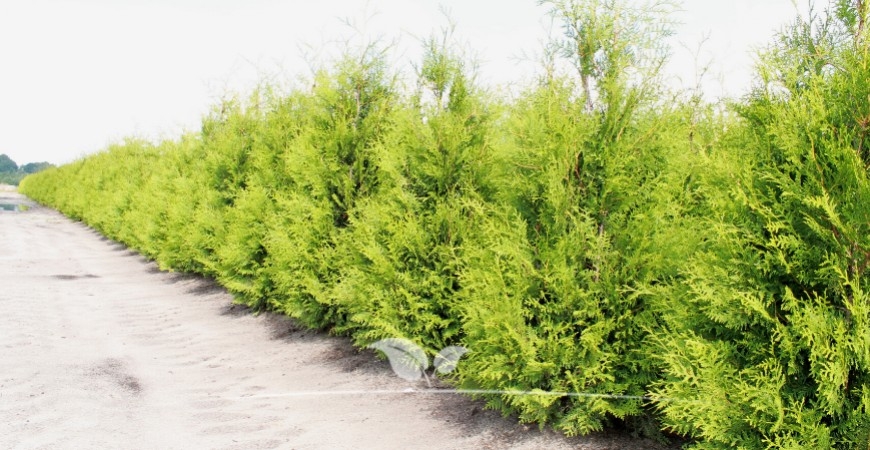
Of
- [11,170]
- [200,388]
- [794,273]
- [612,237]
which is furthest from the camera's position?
[11,170]

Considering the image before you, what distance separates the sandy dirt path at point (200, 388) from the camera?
6262 mm

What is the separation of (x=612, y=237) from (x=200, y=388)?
573 centimetres

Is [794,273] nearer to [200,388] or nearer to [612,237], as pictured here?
[612,237]

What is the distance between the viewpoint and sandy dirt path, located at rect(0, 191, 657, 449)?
6.26m

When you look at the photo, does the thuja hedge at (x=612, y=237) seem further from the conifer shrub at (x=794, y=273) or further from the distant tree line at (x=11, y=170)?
the distant tree line at (x=11, y=170)

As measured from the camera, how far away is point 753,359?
427cm

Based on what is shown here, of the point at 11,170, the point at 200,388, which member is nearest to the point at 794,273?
the point at 200,388

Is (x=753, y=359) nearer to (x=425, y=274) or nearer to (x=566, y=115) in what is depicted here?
(x=566, y=115)

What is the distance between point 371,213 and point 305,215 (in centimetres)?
222

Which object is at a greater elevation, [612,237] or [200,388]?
[612,237]

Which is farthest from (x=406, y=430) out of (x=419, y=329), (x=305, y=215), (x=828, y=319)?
(x=305, y=215)

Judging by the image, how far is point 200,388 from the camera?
829cm

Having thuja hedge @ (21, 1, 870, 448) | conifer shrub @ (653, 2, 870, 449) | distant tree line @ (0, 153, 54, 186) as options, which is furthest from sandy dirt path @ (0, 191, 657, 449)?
distant tree line @ (0, 153, 54, 186)

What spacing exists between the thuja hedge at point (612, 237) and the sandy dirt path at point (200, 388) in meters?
0.50
